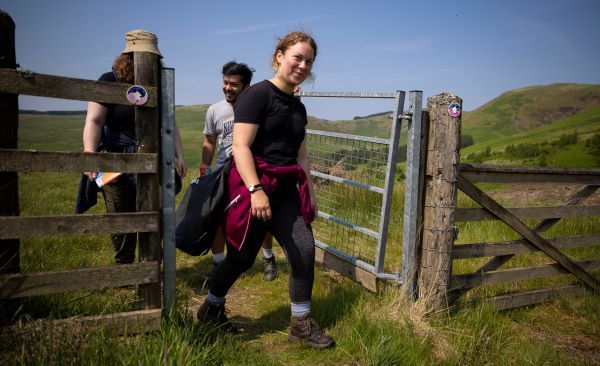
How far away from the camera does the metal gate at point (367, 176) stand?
354 cm

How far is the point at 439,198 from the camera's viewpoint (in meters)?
3.50

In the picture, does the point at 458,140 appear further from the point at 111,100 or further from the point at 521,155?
the point at 521,155

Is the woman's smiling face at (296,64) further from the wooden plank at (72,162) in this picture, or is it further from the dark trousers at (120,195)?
the dark trousers at (120,195)

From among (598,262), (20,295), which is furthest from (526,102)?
(20,295)

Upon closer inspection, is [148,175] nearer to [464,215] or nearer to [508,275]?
[464,215]

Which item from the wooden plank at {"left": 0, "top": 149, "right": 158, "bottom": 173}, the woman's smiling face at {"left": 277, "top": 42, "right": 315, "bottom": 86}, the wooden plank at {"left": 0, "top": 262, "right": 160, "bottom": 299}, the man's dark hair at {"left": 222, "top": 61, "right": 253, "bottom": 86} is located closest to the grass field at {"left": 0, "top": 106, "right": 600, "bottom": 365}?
the wooden plank at {"left": 0, "top": 262, "right": 160, "bottom": 299}

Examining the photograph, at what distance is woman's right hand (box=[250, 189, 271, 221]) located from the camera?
271cm

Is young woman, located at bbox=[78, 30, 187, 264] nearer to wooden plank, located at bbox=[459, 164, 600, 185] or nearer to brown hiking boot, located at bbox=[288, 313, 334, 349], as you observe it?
brown hiking boot, located at bbox=[288, 313, 334, 349]

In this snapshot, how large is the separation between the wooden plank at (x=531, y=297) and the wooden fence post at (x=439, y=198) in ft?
2.72

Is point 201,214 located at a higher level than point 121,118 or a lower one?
lower

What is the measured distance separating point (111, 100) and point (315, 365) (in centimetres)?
237

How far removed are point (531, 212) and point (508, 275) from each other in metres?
Answer: 0.72

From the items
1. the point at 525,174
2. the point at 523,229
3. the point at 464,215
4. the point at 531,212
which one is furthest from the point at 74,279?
the point at 531,212

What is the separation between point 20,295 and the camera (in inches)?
92.4
